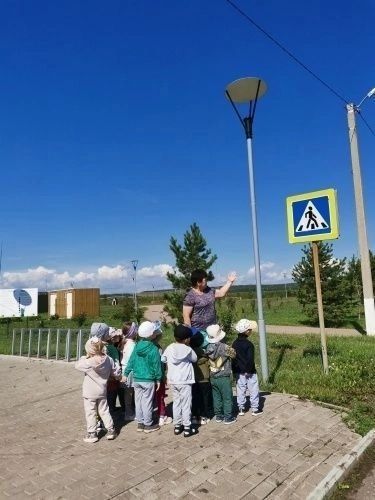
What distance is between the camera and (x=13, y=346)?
1446cm

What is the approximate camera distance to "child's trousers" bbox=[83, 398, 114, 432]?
4934 millimetres

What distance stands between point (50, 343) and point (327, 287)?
13.0 metres

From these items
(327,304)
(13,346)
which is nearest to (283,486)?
(13,346)

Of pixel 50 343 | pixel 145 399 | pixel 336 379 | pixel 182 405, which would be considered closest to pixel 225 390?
pixel 182 405

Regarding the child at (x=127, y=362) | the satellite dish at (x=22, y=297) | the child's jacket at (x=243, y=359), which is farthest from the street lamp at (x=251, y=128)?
the satellite dish at (x=22, y=297)

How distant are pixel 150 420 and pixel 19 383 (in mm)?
5431

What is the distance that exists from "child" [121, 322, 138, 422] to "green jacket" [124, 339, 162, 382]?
38cm

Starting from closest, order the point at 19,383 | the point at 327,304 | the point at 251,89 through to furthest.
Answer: the point at 251,89, the point at 19,383, the point at 327,304

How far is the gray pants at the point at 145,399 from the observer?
5.12m

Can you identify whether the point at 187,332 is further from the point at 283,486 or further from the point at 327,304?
the point at 327,304

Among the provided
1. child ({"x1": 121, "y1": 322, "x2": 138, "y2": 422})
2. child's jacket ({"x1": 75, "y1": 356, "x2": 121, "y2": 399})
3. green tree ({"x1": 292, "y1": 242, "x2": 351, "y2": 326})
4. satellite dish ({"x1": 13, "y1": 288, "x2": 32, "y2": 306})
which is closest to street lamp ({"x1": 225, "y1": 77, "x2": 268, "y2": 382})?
A: child ({"x1": 121, "y1": 322, "x2": 138, "y2": 422})

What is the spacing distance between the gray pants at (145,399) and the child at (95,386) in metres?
0.36

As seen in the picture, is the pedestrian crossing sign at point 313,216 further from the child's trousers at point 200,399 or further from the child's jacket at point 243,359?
the child's trousers at point 200,399

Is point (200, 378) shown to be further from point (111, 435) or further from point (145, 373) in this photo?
point (111, 435)
